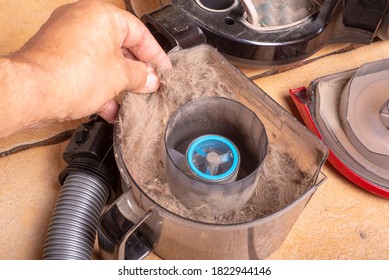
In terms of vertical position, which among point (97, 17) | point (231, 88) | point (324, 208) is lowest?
point (324, 208)

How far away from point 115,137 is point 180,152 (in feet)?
0.28

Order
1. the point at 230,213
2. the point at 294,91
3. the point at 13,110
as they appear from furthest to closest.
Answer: the point at 294,91, the point at 230,213, the point at 13,110

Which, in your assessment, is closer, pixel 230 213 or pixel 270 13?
pixel 230 213

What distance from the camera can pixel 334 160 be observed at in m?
0.56

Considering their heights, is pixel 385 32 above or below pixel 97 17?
below

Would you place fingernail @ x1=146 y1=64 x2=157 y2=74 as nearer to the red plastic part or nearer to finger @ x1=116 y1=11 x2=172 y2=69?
finger @ x1=116 y1=11 x2=172 y2=69

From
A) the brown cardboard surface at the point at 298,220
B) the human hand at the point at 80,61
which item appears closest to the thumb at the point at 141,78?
the human hand at the point at 80,61

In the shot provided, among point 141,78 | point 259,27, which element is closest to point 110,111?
point 141,78

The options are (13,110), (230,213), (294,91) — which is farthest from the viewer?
(294,91)

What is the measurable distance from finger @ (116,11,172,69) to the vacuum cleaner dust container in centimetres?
2

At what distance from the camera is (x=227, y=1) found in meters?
0.63

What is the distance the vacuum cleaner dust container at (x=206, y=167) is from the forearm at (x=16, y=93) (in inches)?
3.7

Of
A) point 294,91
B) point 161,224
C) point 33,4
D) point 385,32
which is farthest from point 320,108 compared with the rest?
point 33,4

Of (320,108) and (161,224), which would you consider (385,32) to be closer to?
(320,108)
